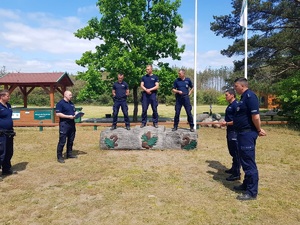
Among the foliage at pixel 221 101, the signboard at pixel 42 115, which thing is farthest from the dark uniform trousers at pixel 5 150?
the foliage at pixel 221 101

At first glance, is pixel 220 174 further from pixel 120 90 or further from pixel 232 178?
pixel 120 90

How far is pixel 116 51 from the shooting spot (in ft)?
59.1

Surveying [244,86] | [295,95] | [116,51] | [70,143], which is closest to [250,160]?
[244,86]

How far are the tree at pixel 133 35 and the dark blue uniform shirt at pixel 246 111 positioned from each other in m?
13.4

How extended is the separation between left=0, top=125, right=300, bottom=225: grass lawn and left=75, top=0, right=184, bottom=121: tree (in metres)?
10.4

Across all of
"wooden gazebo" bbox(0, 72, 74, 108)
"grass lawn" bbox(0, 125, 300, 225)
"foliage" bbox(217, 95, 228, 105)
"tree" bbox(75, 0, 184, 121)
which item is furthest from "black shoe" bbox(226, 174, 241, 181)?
"foliage" bbox(217, 95, 228, 105)

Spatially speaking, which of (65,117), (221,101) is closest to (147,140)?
(65,117)

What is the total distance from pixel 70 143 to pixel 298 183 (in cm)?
618

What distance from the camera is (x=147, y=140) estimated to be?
9.16 m

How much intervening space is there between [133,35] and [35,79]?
25.0 feet

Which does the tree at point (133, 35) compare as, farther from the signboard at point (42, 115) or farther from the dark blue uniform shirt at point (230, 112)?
the dark blue uniform shirt at point (230, 112)

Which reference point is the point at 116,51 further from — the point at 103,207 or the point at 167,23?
the point at 103,207

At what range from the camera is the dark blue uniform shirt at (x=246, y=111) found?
181 inches

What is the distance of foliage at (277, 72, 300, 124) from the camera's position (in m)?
14.0
